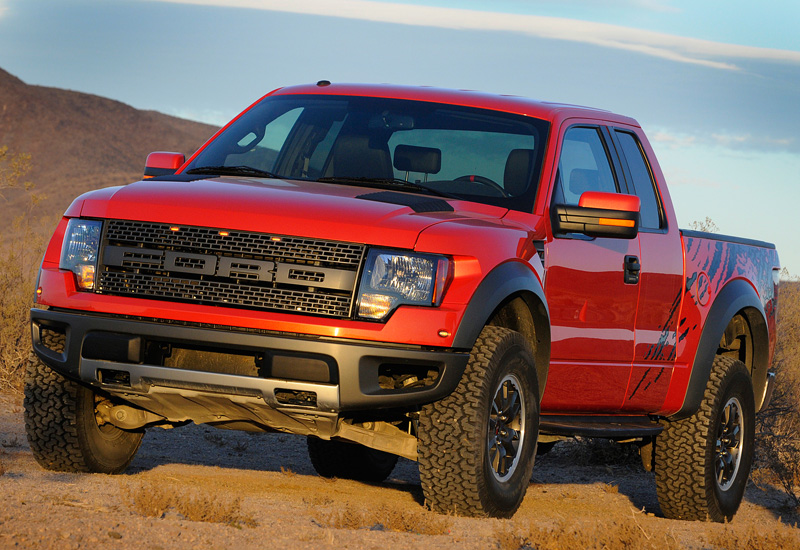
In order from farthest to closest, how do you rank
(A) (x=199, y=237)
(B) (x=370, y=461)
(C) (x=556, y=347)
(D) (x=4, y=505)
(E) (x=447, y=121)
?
1. (B) (x=370, y=461)
2. (E) (x=447, y=121)
3. (C) (x=556, y=347)
4. (A) (x=199, y=237)
5. (D) (x=4, y=505)

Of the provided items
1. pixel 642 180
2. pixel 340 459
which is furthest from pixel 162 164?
pixel 642 180

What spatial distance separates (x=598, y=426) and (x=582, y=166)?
147cm

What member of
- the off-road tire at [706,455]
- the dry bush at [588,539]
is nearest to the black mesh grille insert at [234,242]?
the dry bush at [588,539]

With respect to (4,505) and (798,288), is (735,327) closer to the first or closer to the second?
(4,505)

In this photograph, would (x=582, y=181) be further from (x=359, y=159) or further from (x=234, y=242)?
(x=234, y=242)

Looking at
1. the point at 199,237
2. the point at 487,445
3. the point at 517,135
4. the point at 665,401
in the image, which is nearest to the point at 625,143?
the point at 517,135

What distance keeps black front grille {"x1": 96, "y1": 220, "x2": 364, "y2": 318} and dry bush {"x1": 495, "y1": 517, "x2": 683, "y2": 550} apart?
45.2 inches

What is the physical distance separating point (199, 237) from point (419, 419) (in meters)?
1.26

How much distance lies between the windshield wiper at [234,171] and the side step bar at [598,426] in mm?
1927

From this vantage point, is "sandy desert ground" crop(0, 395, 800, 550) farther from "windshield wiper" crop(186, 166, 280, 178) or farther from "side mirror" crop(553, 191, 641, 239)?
"windshield wiper" crop(186, 166, 280, 178)

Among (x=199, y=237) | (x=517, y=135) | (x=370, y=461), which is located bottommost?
(x=370, y=461)

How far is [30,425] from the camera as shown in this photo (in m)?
5.59

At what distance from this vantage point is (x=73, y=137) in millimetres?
54000

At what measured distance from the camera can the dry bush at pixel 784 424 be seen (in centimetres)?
939
